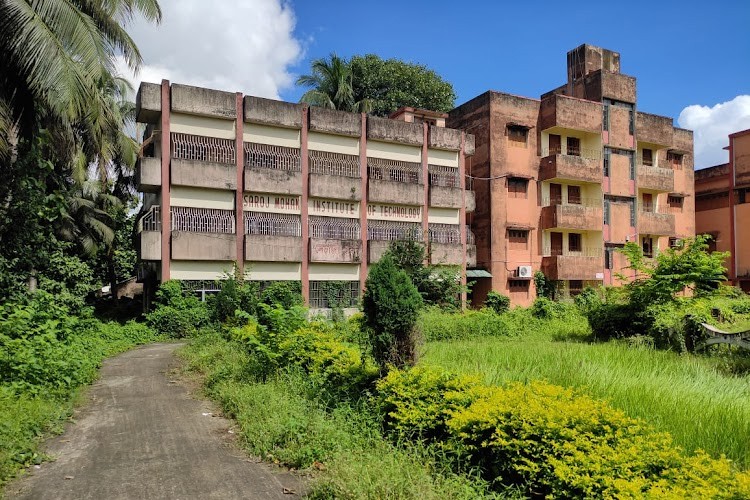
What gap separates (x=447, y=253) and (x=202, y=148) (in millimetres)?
12241

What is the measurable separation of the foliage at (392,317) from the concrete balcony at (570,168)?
24088 millimetres

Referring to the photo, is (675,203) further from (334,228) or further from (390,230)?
(334,228)

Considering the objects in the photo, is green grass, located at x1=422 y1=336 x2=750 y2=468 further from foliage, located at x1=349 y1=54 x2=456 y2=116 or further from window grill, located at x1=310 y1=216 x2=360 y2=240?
foliage, located at x1=349 y1=54 x2=456 y2=116

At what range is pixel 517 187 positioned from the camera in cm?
2923

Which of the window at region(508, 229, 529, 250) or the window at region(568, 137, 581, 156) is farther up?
the window at region(568, 137, 581, 156)

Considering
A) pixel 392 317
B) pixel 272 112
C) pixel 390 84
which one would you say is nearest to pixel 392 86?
pixel 390 84

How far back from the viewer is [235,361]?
10273 mm

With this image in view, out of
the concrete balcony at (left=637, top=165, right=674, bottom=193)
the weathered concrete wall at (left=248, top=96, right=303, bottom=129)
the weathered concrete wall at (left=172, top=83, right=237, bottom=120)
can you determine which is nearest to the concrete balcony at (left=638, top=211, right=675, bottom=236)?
the concrete balcony at (left=637, top=165, right=674, bottom=193)

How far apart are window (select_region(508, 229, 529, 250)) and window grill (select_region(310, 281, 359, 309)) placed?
9.35 metres

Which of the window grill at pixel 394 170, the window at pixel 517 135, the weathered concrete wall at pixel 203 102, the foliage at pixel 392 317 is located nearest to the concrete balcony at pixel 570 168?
the window at pixel 517 135

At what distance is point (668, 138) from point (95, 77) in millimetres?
32041

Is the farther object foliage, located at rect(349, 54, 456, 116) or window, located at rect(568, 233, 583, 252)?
foliage, located at rect(349, 54, 456, 116)

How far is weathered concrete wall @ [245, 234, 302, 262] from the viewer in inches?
883

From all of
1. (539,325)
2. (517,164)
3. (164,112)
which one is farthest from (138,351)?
(517,164)
